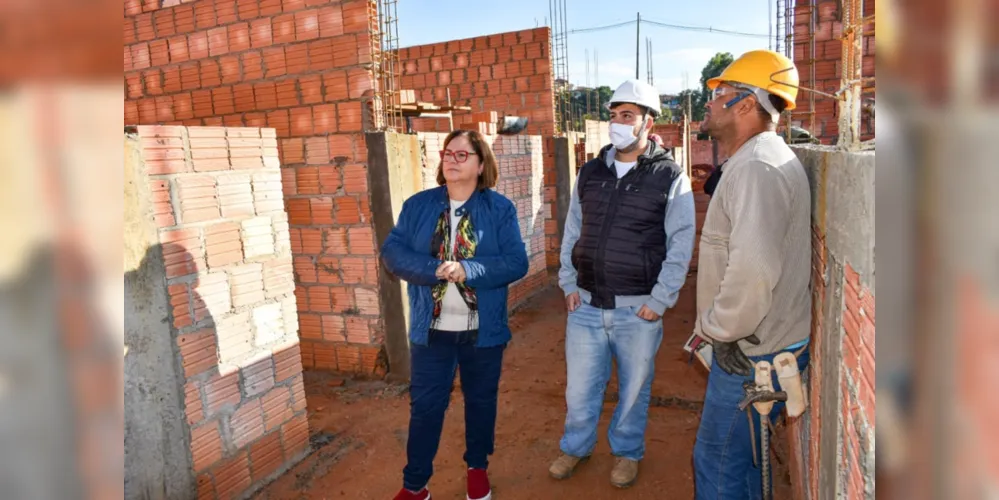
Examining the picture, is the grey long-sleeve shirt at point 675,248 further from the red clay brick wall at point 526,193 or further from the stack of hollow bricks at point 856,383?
the red clay brick wall at point 526,193

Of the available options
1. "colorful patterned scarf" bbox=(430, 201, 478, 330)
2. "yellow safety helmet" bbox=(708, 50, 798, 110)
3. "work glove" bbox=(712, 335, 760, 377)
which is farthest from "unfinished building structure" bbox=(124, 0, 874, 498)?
"colorful patterned scarf" bbox=(430, 201, 478, 330)

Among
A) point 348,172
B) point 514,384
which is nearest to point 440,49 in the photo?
point 348,172

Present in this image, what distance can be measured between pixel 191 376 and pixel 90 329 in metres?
3.14

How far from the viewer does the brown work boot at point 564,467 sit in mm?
3553

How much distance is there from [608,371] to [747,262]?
1.61 meters

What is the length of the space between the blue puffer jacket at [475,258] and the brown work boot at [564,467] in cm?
100

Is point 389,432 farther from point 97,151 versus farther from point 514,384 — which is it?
point 97,151

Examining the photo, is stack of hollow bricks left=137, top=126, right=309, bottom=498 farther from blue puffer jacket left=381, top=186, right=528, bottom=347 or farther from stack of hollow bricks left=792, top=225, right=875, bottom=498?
stack of hollow bricks left=792, top=225, right=875, bottom=498

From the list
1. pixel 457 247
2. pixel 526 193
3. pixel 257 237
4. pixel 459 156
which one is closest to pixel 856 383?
pixel 457 247

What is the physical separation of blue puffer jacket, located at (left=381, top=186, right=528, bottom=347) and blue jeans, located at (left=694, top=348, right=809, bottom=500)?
1.08 m

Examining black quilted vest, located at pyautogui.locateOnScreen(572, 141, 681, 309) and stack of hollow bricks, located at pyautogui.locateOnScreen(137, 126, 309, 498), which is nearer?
stack of hollow bricks, located at pyautogui.locateOnScreen(137, 126, 309, 498)

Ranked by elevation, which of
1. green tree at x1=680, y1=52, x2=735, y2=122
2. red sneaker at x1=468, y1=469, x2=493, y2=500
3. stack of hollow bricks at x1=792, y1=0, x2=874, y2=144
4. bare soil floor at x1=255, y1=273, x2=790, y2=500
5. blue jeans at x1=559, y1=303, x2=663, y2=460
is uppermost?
green tree at x1=680, y1=52, x2=735, y2=122

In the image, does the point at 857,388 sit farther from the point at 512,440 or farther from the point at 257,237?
the point at 257,237

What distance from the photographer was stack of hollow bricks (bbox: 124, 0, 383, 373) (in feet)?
15.9
